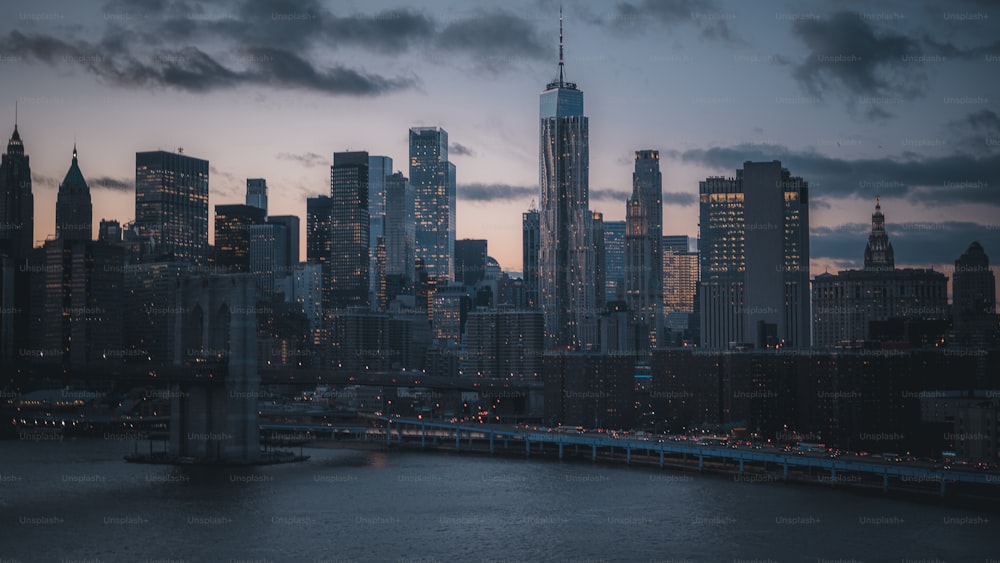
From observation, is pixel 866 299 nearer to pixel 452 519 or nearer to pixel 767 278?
pixel 767 278

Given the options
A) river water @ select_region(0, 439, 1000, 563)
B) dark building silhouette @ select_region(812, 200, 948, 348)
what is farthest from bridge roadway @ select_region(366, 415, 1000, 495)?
dark building silhouette @ select_region(812, 200, 948, 348)

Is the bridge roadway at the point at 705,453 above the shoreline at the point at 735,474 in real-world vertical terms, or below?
above

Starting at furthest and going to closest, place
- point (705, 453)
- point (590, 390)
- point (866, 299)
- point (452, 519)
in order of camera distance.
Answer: point (866, 299) < point (590, 390) < point (705, 453) < point (452, 519)

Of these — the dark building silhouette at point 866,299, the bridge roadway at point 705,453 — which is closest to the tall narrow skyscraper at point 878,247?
the dark building silhouette at point 866,299

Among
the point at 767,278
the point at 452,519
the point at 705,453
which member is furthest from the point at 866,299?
the point at 452,519

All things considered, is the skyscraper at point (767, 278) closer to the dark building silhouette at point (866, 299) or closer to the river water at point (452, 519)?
the dark building silhouette at point (866, 299)

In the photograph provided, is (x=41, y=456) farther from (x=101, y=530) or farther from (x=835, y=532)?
(x=835, y=532)

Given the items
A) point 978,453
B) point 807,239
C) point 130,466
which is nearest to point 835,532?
point 978,453
